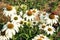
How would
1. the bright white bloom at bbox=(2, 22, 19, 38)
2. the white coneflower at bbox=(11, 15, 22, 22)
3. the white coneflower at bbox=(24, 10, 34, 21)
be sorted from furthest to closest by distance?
the white coneflower at bbox=(24, 10, 34, 21)
the white coneflower at bbox=(11, 15, 22, 22)
the bright white bloom at bbox=(2, 22, 19, 38)

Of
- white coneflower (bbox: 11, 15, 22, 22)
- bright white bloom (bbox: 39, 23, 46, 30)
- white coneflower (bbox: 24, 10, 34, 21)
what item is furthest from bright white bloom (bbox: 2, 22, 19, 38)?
bright white bloom (bbox: 39, 23, 46, 30)

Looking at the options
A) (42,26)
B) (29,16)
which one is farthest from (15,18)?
(42,26)

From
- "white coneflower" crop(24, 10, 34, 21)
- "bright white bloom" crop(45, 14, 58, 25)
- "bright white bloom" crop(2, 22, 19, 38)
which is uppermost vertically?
"white coneflower" crop(24, 10, 34, 21)

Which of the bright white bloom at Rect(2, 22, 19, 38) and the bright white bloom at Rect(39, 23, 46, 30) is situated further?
the bright white bloom at Rect(39, 23, 46, 30)

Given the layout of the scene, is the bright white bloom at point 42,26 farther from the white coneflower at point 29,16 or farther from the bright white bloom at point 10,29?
the bright white bloom at point 10,29

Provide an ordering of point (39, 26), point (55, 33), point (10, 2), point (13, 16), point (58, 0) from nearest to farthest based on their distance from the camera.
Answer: point (13, 16), point (39, 26), point (55, 33), point (10, 2), point (58, 0)

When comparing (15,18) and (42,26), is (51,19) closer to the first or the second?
(42,26)

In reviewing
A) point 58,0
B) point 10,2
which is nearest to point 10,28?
point 10,2

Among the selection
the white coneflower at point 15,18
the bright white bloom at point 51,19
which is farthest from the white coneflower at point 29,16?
the bright white bloom at point 51,19

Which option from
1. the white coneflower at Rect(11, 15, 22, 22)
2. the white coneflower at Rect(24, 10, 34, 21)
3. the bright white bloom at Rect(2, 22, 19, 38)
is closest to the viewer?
the bright white bloom at Rect(2, 22, 19, 38)

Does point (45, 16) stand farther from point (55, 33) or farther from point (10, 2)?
point (10, 2)

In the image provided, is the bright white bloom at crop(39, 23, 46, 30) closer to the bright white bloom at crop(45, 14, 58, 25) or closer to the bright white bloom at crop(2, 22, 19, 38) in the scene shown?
the bright white bloom at crop(45, 14, 58, 25)
